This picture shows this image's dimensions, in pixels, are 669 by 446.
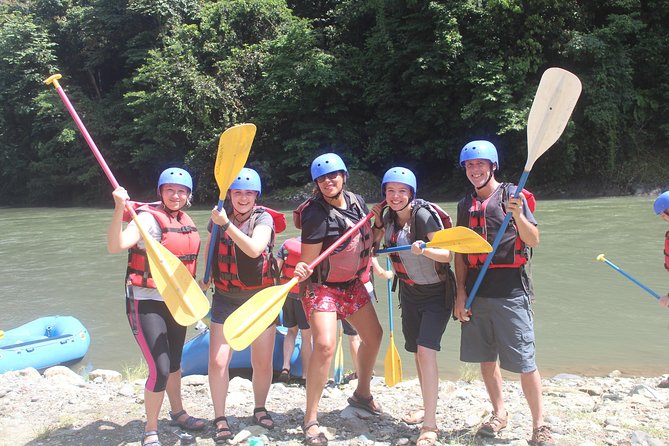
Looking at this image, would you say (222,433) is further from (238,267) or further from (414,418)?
(414,418)

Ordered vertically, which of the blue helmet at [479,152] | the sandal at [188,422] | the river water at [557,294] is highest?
the blue helmet at [479,152]

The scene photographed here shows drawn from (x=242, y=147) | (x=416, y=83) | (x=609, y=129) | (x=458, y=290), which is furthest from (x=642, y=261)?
(x=416, y=83)

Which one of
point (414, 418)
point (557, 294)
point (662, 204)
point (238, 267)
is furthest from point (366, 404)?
point (557, 294)

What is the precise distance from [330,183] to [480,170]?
68 centimetres

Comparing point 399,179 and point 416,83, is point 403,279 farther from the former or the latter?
point 416,83

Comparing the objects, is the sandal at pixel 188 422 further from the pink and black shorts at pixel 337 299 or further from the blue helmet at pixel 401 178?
the blue helmet at pixel 401 178

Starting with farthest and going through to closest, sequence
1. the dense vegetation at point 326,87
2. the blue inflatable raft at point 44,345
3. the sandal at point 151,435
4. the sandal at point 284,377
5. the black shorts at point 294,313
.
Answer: the dense vegetation at point 326,87 → the blue inflatable raft at point 44,345 → the sandal at point 284,377 → the black shorts at point 294,313 → the sandal at point 151,435

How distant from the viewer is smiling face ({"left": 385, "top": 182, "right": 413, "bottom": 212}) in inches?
104

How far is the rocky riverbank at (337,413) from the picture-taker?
268cm

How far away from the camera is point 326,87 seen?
1858cm

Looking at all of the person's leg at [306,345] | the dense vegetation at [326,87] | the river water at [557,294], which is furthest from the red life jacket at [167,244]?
the dense vegetation at [326,87]

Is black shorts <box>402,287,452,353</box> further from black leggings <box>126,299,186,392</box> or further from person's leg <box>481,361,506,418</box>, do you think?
black leggings <box>126,299,186,392</box>

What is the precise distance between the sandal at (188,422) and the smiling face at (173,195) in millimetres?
Result: 1014

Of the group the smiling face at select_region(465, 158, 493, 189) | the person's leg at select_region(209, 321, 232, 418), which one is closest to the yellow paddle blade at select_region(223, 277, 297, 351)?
the person's leg at select_region(209, 321, 232, 418)
